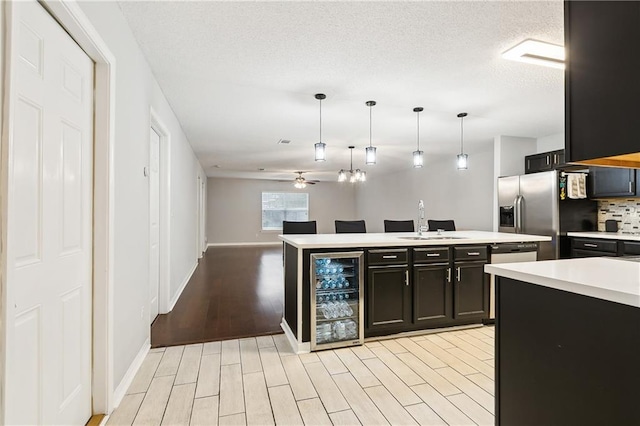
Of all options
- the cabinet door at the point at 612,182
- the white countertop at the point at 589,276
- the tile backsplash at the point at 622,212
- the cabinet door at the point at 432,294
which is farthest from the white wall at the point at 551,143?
the white countertop at the point at 589,276

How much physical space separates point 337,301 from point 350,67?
2.10 m

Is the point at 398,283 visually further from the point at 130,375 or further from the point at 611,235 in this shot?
the point at 611,235

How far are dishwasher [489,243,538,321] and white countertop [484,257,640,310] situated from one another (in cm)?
173

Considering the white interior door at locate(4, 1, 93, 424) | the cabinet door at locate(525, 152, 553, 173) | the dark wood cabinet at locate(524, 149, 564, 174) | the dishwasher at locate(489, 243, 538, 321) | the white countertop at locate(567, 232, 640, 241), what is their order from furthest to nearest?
the cabinet door at locate(525, 152, 553, 173) < the dark wood cabinet at locate(524, 149, 564, 174) < the white countertop at locate(567, 232, 640, 241) < the dishwasher at locate(489, 243, 538, 321) < the white interior door at locate(4, 1, 93, 424)

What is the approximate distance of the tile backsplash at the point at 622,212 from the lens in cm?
431

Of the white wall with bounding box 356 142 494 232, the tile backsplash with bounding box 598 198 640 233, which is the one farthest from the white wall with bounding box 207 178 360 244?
the tile backsplash with bounding box 598 198 640 233

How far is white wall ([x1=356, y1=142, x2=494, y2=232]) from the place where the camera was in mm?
6430

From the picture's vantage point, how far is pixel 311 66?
2785 millimetres

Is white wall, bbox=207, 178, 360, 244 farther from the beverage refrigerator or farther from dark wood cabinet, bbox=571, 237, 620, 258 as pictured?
the beverage refrigerator

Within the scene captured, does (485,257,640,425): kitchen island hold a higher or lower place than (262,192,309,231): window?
lower

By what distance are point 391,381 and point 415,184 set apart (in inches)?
278

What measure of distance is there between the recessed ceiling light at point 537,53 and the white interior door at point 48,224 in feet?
9.64

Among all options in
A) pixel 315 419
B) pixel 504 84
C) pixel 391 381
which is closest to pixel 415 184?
pixel 504 84

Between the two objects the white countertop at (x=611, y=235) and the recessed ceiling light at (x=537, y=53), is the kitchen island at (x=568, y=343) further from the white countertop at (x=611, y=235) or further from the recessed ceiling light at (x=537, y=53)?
the white countertop at (x=611, y=235)
